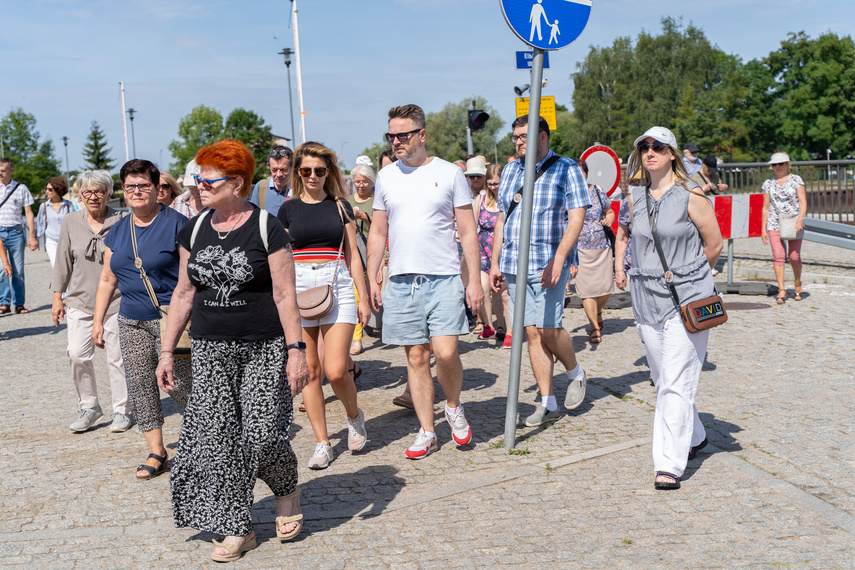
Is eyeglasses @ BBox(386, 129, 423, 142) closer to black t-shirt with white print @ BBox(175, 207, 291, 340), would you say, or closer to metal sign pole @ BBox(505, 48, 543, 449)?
A: metal sign pole @ BBox(505, 48, 543, 449)

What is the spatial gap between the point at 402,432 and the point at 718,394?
8.28 ft

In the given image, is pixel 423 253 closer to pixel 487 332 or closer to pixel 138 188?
pixel 138 188

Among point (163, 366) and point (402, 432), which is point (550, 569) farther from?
point (402, 432)

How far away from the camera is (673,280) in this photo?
16.4 ft

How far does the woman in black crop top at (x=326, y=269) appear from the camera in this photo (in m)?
5.62

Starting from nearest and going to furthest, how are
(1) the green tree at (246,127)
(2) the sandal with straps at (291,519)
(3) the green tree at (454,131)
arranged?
(2) the sandal with straps at (291,519) → (1) the green tree at (246,127) → (3) the green tree at (454,131)

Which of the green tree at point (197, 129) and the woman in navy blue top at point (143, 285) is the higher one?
the green tree at point (197, 129)

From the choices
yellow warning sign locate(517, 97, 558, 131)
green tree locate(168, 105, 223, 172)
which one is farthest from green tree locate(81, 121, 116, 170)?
yellow warning sign locate(517, 97, 558, 131)

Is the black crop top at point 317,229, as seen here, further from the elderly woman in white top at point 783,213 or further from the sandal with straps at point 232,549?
the elderly woman in white top at point 783,213

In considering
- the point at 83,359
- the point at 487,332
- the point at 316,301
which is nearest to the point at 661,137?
the point at 316,301

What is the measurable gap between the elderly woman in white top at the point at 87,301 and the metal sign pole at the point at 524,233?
2962mm

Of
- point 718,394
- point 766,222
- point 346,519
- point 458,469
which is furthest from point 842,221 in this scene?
point 346,519

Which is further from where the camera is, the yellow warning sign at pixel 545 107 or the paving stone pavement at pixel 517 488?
the yellow warning sign at pixel 545 107

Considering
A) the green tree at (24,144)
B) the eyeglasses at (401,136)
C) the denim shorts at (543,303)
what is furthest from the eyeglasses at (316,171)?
the green tree at (24,144)
